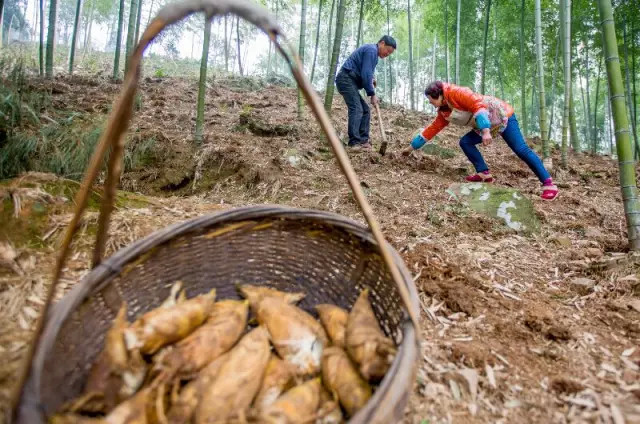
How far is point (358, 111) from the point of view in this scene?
5.07 m

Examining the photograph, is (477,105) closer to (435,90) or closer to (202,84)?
(435,90)

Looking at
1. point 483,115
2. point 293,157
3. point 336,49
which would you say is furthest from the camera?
point 336,49

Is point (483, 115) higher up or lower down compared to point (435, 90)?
lower down

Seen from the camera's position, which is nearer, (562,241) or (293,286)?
(293,286)

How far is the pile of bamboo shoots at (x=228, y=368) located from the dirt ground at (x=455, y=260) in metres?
0.31

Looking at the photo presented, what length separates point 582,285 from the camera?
2264 millimetres

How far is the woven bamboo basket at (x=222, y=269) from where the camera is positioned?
3.02ft

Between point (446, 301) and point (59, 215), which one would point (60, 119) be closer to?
point (59, 215)

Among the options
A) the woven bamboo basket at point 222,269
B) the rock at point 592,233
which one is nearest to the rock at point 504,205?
the rock at point 592,233

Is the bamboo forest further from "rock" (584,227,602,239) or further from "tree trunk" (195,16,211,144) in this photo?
"tree trunk" (195,16,211,144)

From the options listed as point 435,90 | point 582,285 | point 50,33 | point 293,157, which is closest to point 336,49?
point 293,157

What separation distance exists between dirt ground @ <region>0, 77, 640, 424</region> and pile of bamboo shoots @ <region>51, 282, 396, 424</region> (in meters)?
0.31

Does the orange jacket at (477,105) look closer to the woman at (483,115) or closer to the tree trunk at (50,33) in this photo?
the woman at (483,115)

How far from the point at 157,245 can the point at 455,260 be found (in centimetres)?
194
